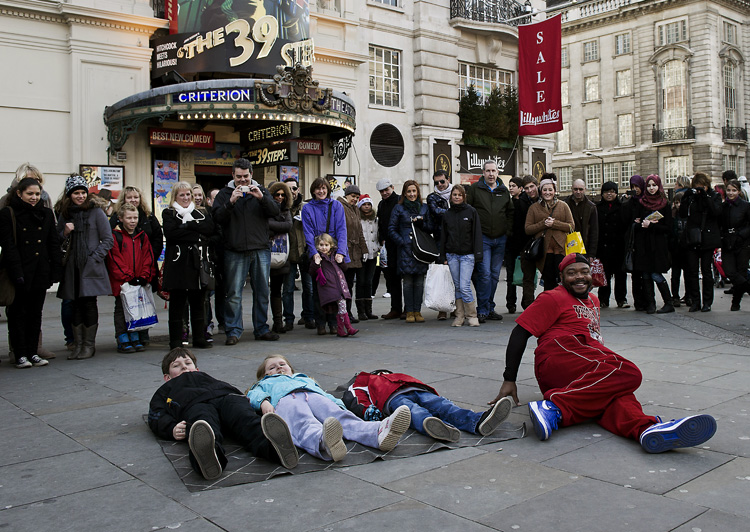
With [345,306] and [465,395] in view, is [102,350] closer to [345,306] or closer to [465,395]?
[345,306]

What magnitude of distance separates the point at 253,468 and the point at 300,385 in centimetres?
70

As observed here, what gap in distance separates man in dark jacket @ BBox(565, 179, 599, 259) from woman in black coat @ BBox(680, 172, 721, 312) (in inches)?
55.1

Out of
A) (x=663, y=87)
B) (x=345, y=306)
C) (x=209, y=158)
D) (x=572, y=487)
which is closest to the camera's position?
(x=572, y=487)

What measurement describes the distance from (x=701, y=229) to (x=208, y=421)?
29.6ft

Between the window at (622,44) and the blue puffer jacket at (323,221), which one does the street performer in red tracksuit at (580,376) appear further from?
the window at (622,44)

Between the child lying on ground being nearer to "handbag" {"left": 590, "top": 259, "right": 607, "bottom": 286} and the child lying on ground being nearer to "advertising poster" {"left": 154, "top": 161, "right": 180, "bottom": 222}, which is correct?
"handbag" {"left": 590, "top": 259, "right": 607, "bottom": 286}

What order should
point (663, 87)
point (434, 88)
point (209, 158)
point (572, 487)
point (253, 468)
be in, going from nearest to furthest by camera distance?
1. point (572, 487)
2. point (253, 468)
3. point (209, 158)
4. point (434, 88)
5. point (663, 87)

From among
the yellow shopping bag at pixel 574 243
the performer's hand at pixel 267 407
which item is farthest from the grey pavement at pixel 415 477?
the yellow shopping bag at pixel 574 243

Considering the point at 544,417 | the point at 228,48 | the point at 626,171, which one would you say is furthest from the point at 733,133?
the point at 544,417

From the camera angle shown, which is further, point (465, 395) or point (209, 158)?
point (209, 158)

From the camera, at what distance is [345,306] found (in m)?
9.23

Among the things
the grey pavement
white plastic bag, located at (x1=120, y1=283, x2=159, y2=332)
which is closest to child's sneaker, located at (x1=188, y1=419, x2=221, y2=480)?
the grey pavement

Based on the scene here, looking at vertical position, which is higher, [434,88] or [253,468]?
[434,88]

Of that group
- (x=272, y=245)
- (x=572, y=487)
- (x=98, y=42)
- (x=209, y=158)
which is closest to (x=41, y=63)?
(x=98, y=42)
